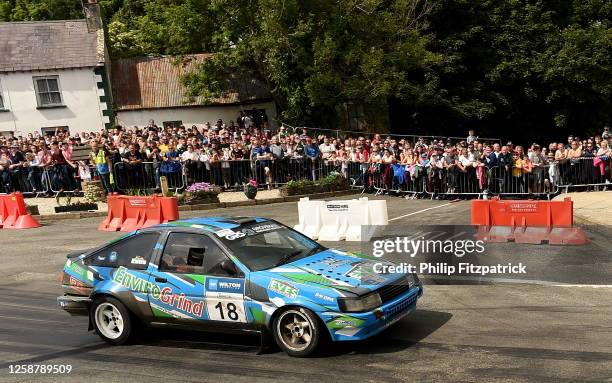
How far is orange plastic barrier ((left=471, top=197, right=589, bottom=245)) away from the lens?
1235 centimetres

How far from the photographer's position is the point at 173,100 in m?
36.8

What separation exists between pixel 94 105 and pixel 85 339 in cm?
2856

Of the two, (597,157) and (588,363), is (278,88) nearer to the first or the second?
(597,157)

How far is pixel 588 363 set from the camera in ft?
21.7

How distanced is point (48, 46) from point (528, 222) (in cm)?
3010

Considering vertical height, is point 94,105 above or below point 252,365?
above

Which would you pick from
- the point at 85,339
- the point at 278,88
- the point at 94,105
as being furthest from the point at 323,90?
the point at 85,339

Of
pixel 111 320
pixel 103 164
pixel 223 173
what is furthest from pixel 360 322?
pixel 223 173

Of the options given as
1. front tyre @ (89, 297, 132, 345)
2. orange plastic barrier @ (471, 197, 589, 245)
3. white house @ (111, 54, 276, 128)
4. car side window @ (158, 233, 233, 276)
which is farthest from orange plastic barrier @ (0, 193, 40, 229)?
white house @ (111, 54, 276, 128)

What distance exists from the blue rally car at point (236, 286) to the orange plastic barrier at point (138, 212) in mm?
7537

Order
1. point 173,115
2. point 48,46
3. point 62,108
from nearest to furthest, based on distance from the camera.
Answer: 1. point 62,108
2. point 48,46
3. point 173,115

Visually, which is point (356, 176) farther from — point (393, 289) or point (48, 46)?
point (48, 46)

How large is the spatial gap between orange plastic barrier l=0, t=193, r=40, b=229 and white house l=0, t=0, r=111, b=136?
16595mm

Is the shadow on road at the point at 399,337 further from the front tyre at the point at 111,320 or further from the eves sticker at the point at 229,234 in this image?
the front tyre at the point at 111,320
